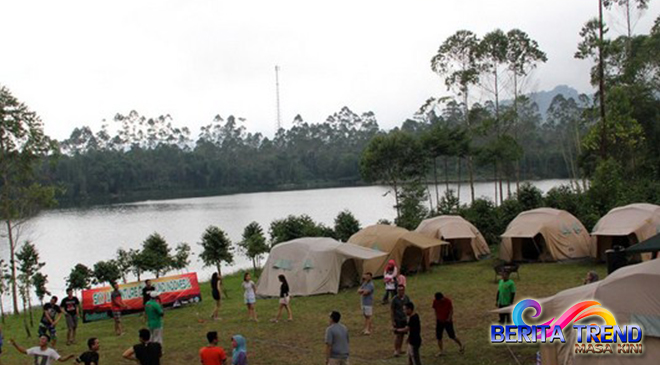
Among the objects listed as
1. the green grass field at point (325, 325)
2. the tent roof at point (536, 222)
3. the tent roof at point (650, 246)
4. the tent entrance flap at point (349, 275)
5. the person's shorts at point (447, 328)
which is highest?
the tent roof at point (650, 246)

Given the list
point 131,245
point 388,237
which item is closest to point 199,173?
point 131,245

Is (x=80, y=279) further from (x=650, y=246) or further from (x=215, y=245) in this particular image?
(x=650, y=246)

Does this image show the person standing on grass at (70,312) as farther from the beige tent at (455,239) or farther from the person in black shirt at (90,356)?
the beige tent at (455,239)

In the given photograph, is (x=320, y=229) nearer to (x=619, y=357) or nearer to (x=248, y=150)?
(x=619, y=357)

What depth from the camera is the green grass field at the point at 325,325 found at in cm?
1232

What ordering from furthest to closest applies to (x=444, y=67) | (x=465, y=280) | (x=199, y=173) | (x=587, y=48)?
(x=199, y=173) → (x=444, y=67) → (x=587, y=48) → (x=465, y=280)

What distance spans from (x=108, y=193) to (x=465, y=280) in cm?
8753

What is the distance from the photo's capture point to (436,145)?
40.8 meters

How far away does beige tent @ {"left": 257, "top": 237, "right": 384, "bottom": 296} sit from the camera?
2005 cm

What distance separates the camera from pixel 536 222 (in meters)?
22.8

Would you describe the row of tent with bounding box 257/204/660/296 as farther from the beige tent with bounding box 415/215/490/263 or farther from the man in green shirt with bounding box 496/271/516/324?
the man in green shirt with bounding box 496/271/516/324

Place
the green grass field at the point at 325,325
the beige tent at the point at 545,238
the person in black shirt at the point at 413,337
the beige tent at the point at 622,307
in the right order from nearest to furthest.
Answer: the beige tent at the point at 622,307 < the person in black shirt at the point at 413,337 < the green grass field at the point at 325,325 < the beige tent at the point at 545,238

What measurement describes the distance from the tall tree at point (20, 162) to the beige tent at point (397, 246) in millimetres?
13912

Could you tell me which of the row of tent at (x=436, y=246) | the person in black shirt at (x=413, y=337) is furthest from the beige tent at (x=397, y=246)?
the person in black shirt at (x=413, y=337)
